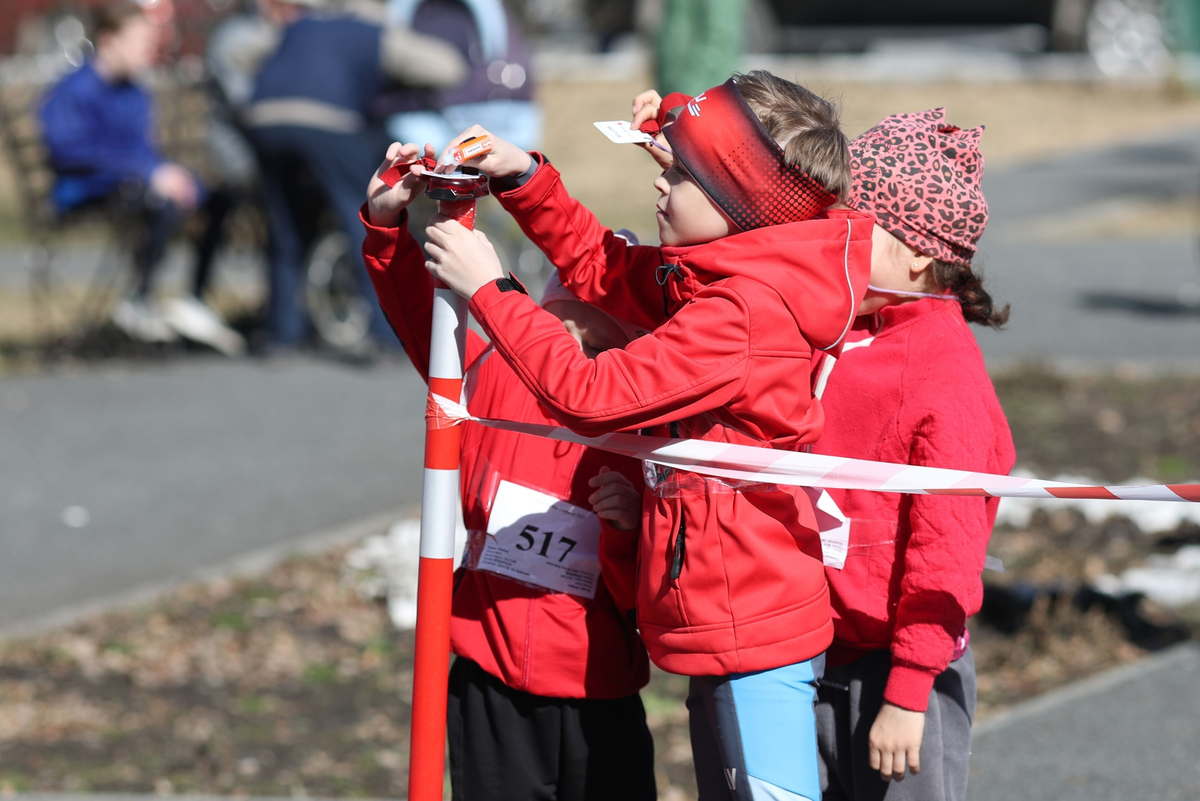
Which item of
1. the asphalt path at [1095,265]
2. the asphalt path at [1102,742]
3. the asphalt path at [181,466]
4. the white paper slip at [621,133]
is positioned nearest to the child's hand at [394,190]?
the white paper slip at [621,133]

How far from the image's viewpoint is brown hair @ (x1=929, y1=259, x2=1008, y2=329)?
2379 mm

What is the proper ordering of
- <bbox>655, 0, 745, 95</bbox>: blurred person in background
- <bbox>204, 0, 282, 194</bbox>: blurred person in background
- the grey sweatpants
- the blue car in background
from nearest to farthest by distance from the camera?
the grey sweatpants < <bbox>655, 0, 745, 95</bbox>: blurred person in background < <bbox>204, 0, 282, 194</bbox>: blurred person in background < the blue car in background

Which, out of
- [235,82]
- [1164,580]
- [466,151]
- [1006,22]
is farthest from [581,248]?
[1006,22]

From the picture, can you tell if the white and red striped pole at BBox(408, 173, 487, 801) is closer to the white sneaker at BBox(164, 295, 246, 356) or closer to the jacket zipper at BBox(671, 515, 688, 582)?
the jacket zipper at BBox(671, 515, 688, 582)

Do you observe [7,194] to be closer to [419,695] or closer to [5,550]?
[5,550]

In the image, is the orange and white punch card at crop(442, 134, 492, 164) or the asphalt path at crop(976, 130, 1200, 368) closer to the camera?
the orange and white punch card at crop(442, 134, 492, 164)

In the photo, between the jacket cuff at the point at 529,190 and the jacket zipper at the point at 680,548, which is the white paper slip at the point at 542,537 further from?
the jacket cuff at the point at 529,190

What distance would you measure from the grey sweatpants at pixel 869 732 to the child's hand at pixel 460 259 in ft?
3.22

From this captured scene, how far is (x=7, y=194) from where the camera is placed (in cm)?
1591

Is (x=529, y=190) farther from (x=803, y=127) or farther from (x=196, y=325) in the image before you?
(x=196, y=325)

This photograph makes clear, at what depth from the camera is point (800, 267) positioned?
2.03m

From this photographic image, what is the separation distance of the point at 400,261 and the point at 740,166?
614mm

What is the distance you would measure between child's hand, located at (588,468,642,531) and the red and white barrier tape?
0.08 metres

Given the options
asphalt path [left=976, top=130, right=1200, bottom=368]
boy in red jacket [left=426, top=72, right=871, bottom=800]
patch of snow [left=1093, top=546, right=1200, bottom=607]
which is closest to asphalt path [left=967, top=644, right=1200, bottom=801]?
patch of snow [left=1093, top=546, right=1200, bottom=607]
